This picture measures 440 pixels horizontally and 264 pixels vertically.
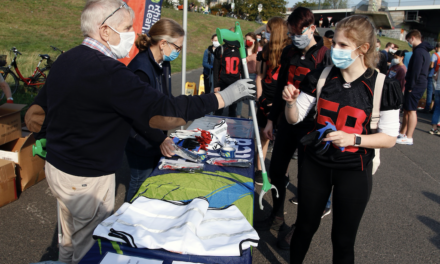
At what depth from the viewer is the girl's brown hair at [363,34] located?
71.2 inches

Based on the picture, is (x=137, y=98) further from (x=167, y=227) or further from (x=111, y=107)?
(x=167, y=227)

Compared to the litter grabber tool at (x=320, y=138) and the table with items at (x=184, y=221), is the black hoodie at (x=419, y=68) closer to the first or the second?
the table with items at (x=184, y=221)

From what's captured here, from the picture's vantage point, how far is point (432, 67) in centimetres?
864

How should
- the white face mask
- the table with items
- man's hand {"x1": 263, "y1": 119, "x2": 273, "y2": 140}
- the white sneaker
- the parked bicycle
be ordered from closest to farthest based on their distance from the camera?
1. the table with items
2. the white face mask
3. man's hand {"x1": 263, "y1": 119, "x2": 273, "y2": 140}
4. the white sneaker
5. the parked bicycle

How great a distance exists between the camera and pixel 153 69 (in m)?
2.42

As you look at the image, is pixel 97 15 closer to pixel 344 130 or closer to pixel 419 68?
pixel 344 130

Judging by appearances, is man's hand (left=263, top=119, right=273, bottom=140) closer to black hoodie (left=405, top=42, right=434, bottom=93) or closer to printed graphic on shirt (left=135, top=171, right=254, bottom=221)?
printed graphic on shirt (left=135, top=171, right=254, bottom=221)

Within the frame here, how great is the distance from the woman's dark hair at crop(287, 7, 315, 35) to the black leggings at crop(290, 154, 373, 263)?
125cm

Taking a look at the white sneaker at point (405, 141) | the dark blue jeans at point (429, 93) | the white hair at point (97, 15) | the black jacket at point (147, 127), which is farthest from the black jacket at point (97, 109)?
the dark blue jeans at point (429, 93)

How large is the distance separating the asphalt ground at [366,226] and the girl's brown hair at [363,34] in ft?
5.89

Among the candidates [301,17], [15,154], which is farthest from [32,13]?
[301,17]

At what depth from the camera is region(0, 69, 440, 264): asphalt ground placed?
2701mm

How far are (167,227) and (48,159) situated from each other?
0.84 metres

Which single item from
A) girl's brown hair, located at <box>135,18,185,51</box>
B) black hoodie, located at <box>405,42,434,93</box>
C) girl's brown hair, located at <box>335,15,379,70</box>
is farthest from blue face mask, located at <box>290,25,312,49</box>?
black hoodie, located at <box>405,42,434,93</box>
